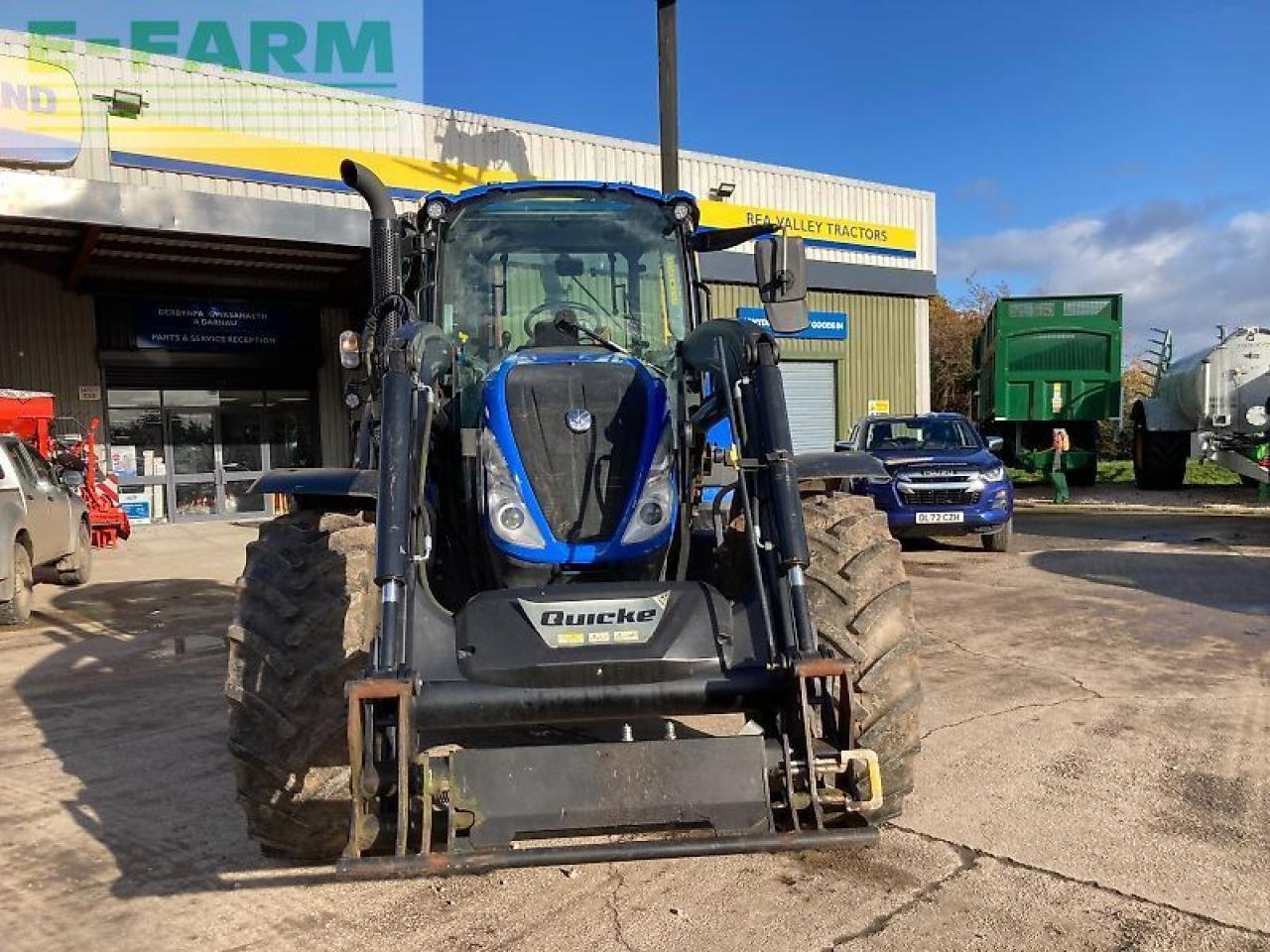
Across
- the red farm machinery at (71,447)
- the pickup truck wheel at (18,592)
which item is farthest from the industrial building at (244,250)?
the pickup truck wheel at (18,592)

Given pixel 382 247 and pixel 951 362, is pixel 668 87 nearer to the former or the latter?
pixel 382 247

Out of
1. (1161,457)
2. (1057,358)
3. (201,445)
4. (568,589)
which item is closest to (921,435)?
(1057,358)

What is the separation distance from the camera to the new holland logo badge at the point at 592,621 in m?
3.24

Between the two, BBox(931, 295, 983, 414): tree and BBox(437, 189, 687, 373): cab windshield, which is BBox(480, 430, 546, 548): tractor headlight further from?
BBox(931, 295, 983, 414): tree

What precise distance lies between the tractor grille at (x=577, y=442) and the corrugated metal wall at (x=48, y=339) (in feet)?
54.3

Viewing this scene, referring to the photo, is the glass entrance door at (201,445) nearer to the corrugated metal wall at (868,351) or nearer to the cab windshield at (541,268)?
the corrugated metal wall at (868,351)

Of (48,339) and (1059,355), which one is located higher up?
(48,339)

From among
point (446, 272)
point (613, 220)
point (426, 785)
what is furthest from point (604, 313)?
point (426, 785)

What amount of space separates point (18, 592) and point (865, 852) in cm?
876

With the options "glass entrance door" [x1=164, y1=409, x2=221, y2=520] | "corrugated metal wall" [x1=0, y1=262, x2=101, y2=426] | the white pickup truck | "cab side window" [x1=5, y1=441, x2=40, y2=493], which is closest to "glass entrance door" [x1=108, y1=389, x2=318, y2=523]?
"glass entrance door" [x1=164, y1=409, x2=221, y2=520]

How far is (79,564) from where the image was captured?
11.8 metres

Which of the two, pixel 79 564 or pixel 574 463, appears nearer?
pixel 574 463

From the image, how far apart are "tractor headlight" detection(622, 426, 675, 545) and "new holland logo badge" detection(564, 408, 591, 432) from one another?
0.29 m

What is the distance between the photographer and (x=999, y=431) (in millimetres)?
21031
